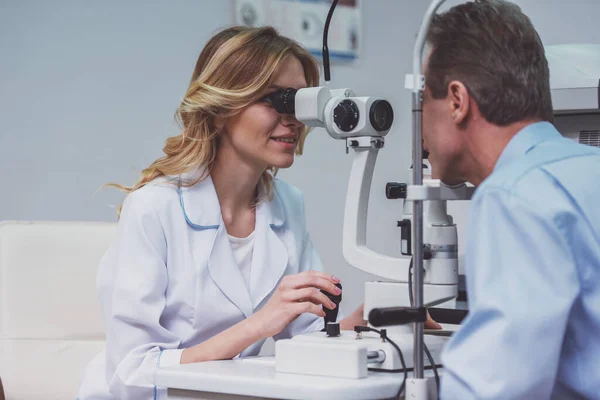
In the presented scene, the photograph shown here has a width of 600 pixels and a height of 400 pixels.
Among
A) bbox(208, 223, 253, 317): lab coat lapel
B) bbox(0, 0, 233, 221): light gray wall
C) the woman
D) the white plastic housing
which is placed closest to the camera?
the white plastic housing

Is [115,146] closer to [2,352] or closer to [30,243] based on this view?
[30,243]

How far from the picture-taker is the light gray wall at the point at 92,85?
2.50 m

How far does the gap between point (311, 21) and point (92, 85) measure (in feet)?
3.03

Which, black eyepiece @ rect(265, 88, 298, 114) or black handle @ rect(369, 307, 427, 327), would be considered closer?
black handle @ rect(369, 307, 427, 327)

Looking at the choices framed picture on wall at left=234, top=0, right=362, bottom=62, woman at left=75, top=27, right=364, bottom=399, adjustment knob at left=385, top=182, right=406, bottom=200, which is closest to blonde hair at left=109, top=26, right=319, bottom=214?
woman at left=75, top=27, right=364, bottom=399

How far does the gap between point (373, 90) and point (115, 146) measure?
1.16 m

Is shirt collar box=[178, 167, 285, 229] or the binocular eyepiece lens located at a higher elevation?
the binocular eyepiece lens

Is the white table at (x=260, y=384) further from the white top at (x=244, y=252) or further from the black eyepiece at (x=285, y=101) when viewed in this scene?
the black eyepiece at (x=285, y=101)

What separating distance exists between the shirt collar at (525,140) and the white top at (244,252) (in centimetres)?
79

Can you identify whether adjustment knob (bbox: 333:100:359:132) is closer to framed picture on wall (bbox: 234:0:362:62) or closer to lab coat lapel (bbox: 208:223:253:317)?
lab coat lapel (bbox: 208:223:253:317)

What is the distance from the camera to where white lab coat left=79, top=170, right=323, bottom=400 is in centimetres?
154

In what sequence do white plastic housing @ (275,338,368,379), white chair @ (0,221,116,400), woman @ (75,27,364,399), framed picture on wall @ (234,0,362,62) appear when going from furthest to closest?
framed picture on wall @ (234,0,362,62), white chair @ (0,221,116,400), woman @ (75,27,364,399), white plastic housing @ (275,338,368,379)

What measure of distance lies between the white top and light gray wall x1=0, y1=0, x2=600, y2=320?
0.99m

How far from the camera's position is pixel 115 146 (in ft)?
8.72
